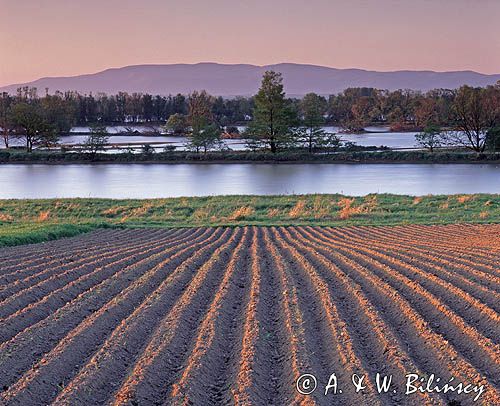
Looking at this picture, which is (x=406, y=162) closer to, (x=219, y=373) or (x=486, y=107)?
(x=486, y=107)

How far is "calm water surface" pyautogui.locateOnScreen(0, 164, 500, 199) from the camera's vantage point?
34500mm

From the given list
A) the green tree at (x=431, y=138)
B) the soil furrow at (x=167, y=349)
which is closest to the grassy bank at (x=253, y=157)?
the green tree at (x=431, y=138)

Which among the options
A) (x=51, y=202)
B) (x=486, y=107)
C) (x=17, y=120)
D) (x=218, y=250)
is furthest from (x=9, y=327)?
(x=17, y=120)

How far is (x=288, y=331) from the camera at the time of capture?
6809 mm

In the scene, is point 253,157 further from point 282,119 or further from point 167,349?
point 167,349

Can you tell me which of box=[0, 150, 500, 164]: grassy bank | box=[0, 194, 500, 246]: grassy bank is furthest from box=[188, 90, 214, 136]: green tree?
box=[0, 194, 500, 246]: grassy bank

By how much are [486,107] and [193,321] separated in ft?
179

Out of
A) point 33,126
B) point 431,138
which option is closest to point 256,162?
point 431,138

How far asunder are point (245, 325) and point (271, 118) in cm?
5136

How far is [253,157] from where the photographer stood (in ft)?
177

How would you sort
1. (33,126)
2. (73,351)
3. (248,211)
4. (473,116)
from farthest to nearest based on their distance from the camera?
(33,126) < (473,116) < (248,211) < (73,351)

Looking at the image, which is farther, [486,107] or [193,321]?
[486,107]

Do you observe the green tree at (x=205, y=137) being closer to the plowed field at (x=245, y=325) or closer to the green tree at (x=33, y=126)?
the green tree at (x=33, y=126)

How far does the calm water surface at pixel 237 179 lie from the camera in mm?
34500
